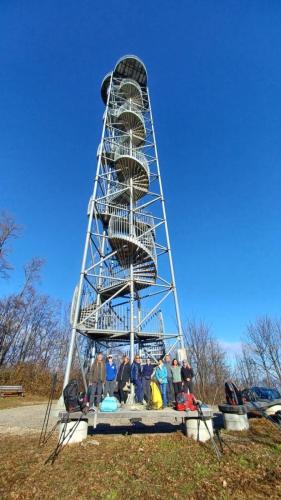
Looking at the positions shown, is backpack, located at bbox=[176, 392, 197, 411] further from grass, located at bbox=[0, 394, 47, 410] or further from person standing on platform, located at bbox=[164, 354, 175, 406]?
grass, located at bbox=[0, 394, 47, 410]

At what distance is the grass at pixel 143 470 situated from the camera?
13.3ft

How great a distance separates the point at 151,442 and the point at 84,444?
1.58m

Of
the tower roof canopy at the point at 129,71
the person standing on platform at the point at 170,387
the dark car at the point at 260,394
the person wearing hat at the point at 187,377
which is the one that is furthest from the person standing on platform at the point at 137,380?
the tower roof canopy at the point at 129,71

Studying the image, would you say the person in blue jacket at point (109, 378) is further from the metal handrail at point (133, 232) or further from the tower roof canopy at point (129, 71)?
the tower roof canopy at point (129, 71)

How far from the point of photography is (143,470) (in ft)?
16.1

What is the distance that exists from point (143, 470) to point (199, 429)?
86.3 inches

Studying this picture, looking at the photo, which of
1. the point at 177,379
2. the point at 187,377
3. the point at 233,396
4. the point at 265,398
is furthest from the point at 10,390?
the point at 233,396

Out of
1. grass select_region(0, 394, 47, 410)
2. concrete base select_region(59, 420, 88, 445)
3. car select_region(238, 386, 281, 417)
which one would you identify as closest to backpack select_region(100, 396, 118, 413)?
concrete base select_region(59, 420, 88, 445)

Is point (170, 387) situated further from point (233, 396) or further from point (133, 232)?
point (133, 232)

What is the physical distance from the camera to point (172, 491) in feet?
13.4

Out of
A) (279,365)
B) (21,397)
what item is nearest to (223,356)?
(279,365)

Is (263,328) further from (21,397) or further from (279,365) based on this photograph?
(21,397)

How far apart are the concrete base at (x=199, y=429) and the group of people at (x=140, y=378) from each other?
1319 mm

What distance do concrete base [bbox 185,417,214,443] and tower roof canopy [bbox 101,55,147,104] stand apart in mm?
24256
